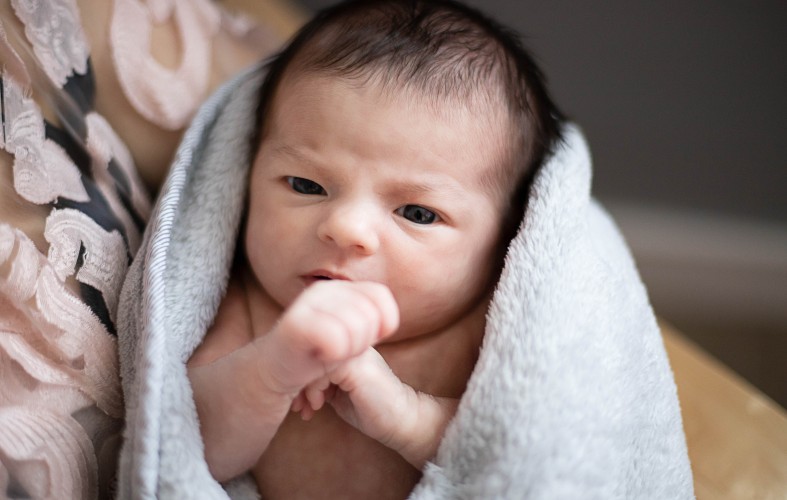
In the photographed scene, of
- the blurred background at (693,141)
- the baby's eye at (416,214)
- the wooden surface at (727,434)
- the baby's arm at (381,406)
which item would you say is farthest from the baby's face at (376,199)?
the blurred background at (693,141)

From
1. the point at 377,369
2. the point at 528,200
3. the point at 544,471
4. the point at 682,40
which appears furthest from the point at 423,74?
the point at 682,40

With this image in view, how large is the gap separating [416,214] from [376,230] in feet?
0.21

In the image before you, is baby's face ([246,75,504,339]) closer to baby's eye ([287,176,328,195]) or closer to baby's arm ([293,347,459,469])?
baby's eye ([287,176,328,195])

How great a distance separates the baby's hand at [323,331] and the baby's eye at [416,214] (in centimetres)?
16

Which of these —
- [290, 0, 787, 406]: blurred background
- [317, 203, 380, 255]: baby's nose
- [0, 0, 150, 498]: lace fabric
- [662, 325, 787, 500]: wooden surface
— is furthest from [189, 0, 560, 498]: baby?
[290, 0, 787, 406]: blurred background

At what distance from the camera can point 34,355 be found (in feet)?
2.12

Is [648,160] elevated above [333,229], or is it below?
below

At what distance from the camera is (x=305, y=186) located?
816 millimetres

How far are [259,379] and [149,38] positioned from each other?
0.53m

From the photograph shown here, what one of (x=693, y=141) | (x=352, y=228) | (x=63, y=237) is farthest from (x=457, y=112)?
(x=693, y=141)

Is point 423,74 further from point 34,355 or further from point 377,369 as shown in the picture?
point 34,355

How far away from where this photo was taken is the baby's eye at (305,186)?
811 millimetres

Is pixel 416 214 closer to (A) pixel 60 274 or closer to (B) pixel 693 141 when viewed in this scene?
(A) pixel 60 274

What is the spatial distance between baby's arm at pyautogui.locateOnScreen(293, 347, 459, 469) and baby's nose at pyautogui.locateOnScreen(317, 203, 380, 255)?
0.11 metres
